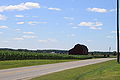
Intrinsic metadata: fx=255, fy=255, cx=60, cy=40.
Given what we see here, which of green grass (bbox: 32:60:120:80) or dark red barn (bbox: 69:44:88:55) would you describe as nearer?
green grass (bbox: 32:60:120:80)

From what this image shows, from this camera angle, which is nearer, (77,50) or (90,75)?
(90,75)

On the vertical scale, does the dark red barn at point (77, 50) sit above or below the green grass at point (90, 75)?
above

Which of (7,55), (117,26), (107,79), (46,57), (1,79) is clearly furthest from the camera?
(46,57)

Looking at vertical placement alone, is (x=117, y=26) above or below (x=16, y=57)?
above

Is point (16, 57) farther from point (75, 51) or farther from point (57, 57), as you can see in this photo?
point (75, 51)

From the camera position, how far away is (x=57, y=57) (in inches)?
2630

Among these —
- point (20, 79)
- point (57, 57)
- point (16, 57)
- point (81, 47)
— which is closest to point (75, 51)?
point (81, 47)

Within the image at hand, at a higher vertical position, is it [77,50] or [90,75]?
[77,50]

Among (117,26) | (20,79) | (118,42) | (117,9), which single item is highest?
(117,9)

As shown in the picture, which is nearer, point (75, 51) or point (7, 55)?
point (7, 55)

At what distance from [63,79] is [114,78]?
3523 millimetres

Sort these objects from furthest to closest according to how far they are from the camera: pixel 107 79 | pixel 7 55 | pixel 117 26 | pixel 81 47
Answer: pixel 81 47
pixel 7 55
pixel 117 26
pixel 107 79

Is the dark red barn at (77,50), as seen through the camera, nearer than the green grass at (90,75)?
No

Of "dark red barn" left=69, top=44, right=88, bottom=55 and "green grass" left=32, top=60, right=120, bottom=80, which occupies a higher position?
"dark red barn" left=69, top=44, right=88, bottom=55
